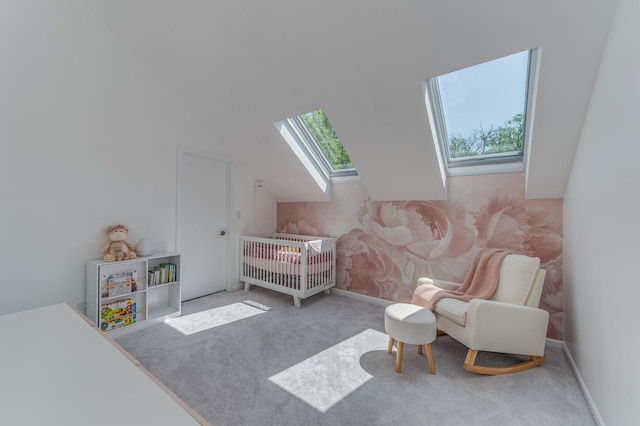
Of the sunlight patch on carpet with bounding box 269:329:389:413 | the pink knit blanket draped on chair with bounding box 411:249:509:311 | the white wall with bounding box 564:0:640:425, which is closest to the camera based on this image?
the white wall with bounding box 564:0:640:425

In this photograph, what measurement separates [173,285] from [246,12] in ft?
9.15

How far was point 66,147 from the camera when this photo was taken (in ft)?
8.02

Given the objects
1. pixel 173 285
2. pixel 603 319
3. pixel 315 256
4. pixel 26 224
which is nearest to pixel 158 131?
pixel 26 224

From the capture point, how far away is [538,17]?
4.81 feet

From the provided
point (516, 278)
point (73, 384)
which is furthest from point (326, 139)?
point (73, 384)

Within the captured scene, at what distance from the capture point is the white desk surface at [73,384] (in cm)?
72

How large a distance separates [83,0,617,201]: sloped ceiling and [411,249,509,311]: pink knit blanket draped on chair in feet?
2.28

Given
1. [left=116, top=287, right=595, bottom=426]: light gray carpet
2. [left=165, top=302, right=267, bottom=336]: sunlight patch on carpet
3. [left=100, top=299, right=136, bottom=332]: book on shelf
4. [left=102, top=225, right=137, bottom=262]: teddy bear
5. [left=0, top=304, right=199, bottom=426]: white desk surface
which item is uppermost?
[left=102, top=225, right=137, bottom=262]: teddy bear

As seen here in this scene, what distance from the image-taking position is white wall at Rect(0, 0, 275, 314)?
7.19 ft

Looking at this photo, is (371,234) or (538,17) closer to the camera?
(538,17)

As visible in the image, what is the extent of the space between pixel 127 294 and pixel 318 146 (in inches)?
106


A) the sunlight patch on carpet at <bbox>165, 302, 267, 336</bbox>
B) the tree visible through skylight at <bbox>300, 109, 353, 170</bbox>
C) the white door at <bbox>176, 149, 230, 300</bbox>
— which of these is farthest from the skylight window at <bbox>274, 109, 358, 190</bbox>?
the sunlight patch on carpet at <bbox>165, 302, 267, 336</bbox>

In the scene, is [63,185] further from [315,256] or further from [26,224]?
[315,256]

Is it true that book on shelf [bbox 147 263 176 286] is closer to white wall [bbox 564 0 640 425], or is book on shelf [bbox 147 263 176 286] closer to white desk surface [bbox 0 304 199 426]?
white desk surface [bbox 0 304 199 426]
